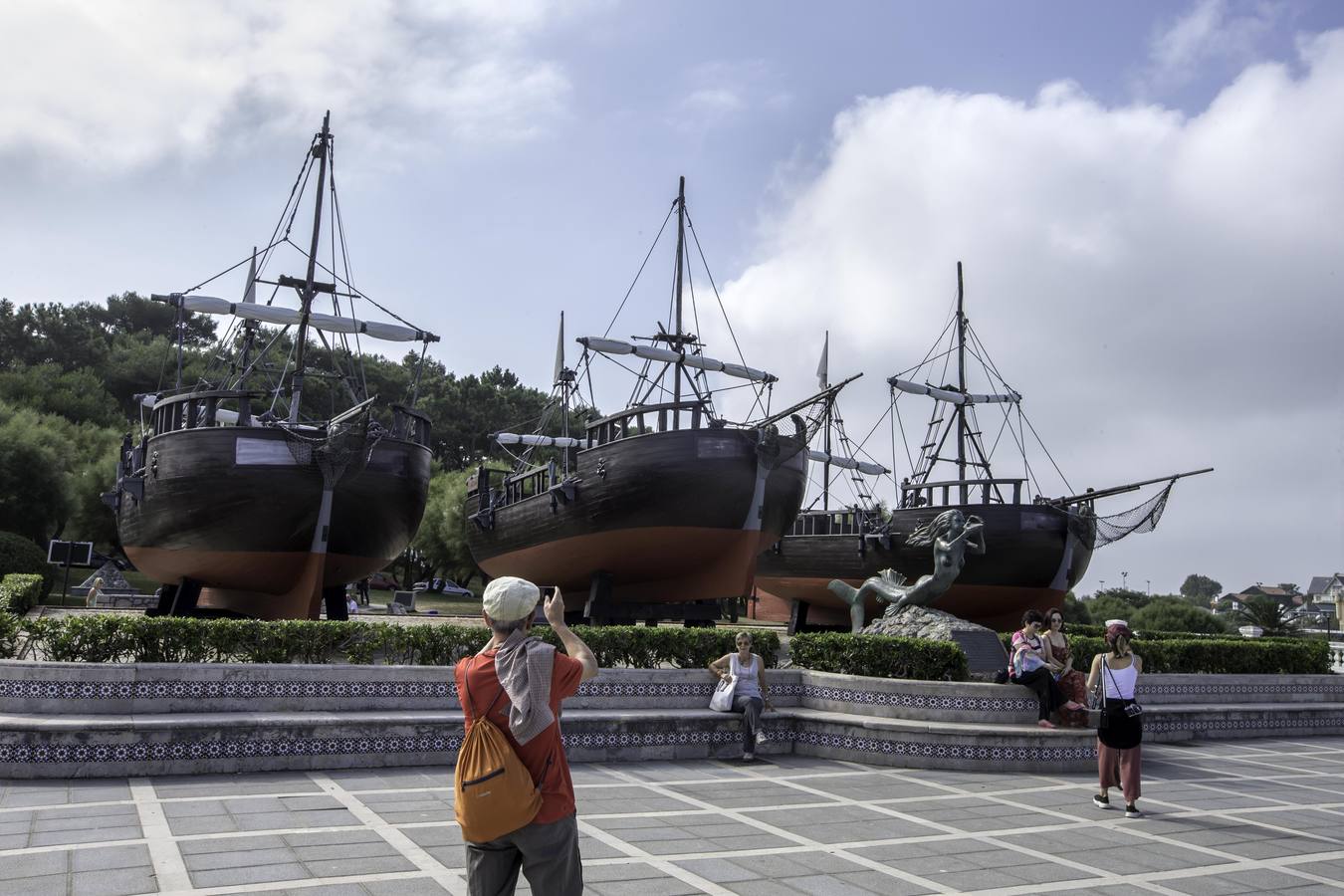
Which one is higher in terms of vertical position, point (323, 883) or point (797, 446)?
point (797, 446)

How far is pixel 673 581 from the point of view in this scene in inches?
844

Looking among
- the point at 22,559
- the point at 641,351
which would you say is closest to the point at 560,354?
the point at 641,351

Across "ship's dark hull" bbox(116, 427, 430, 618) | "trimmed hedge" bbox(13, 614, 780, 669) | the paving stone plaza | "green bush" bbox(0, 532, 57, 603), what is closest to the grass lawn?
"green bush" bbox(0, 532, 57, 603)

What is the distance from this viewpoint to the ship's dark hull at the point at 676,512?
20094 millimetres

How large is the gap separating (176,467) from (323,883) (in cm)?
1577

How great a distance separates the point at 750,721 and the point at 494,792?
702 centimetres

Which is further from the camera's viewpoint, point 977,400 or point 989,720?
→ point 977,400

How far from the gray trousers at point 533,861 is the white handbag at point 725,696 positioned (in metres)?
7.04

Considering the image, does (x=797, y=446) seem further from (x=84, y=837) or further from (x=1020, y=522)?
(x=84, y=837)

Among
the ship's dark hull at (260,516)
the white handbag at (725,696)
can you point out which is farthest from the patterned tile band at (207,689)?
the ship's dark hull at (260,516)

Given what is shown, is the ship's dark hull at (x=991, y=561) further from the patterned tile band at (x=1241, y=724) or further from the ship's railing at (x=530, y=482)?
the patterned tile band at (x=1241, y=724)

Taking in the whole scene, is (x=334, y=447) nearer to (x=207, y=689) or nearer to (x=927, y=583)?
(x=207, y=689)

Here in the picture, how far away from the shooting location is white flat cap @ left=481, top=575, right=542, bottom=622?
11.7ft

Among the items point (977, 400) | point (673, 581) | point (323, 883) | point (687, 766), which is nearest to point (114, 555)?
point (673, 581)
